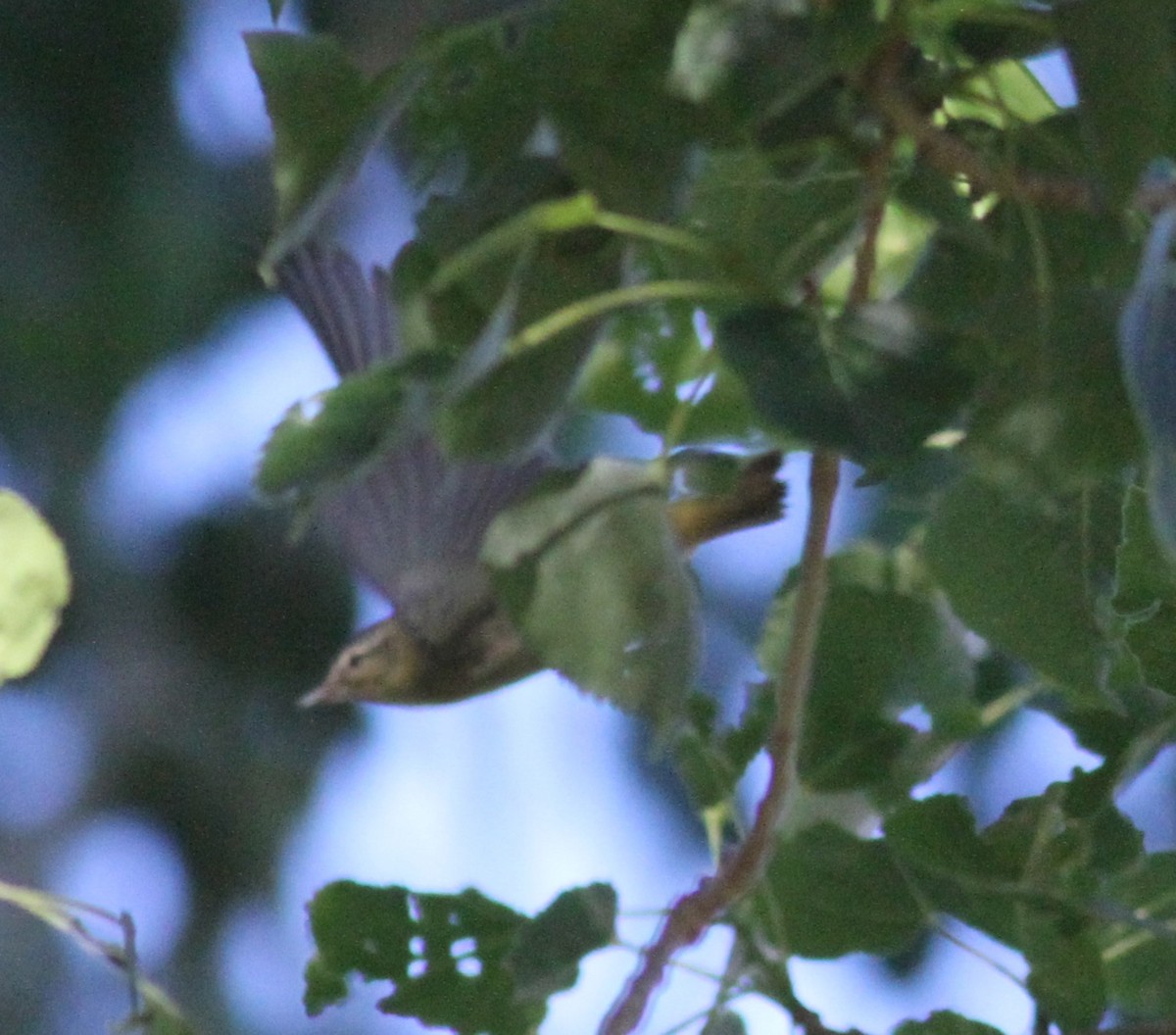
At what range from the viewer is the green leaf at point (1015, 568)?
49 centimetres

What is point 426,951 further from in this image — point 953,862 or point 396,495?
point 396,495

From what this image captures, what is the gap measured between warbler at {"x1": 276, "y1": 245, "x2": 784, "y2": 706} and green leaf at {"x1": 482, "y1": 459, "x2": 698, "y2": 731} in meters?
0.20

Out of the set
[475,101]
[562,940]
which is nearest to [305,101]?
[475,101]

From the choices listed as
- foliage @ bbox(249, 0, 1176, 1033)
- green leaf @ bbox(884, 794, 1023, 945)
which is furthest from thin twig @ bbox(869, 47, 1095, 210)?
green leaf @ bbox(884, 794, 1023, 945)

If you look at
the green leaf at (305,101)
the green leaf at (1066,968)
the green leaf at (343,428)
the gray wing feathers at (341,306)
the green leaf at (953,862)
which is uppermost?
the gray wing feathers at (341,306)

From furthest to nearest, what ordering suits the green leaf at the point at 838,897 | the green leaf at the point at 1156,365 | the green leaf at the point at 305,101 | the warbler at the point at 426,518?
1. the warbler at the point at 426,518
2. the green leaf at the point at 838,897
3. the green leaf at the point at 305,101
4. the green leaf at the point at 1156,365

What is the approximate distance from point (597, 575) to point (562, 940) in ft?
0.41

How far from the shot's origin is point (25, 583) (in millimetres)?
585

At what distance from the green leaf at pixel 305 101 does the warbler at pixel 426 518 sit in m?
0.25

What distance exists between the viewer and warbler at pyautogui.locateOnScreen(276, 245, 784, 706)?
884 millimetres

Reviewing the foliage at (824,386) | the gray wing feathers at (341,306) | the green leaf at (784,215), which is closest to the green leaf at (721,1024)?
the foliage at (824,386)

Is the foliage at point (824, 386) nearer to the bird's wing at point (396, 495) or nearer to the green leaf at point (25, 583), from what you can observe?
the green leaf at point (25, 583)

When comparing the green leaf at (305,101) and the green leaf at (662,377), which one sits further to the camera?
the green leaf at (662,377)

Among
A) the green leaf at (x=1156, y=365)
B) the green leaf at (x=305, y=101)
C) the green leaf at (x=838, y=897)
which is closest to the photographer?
the green leaf at (x=1156, y=365)
